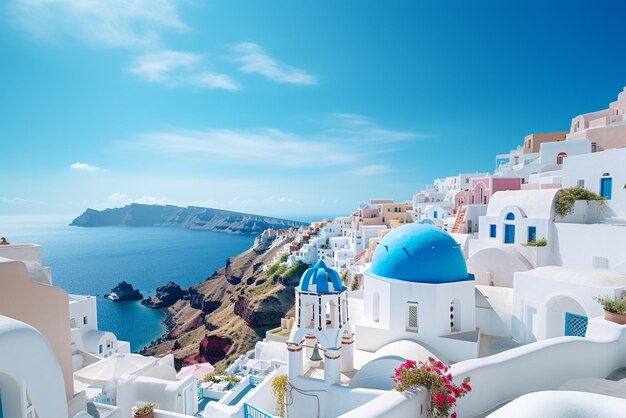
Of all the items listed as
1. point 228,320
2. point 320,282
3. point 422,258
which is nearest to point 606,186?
point 422,258

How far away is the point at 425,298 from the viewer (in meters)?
10.7

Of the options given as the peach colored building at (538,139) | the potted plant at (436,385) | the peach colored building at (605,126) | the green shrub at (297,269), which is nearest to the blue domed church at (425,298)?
Answer: the potted plant at (436,385)

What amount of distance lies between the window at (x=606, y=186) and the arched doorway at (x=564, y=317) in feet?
26.2

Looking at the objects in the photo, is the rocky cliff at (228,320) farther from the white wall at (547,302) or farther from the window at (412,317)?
the white wall at (547,302)

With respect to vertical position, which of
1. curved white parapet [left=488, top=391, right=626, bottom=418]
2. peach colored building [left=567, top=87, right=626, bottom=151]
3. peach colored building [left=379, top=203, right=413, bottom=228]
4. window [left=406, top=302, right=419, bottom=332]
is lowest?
window [left=406, top=302, right=419, bottom=332]

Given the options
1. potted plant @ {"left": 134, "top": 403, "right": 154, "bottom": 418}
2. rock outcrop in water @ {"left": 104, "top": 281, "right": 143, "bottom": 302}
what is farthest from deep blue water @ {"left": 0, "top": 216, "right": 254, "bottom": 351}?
potted plant @ {"left": 134, "top": 403, "right": 154, "bottom": 418}

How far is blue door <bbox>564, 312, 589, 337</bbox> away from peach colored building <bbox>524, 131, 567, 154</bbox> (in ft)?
108

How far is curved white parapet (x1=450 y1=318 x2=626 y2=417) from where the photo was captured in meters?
5.32

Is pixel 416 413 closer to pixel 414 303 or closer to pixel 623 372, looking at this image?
pixel 623 372

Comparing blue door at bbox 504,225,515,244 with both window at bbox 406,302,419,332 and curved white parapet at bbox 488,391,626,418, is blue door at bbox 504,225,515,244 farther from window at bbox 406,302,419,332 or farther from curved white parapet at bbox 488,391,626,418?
curved white parapet at bbox 488,391,626,418

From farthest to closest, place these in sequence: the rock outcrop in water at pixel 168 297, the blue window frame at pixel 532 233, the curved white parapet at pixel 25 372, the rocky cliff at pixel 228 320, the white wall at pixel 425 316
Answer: the rock outcrop in water at pixel 168 297
the rocky cliff at pixel 228 320
the blue window frame at pixel 532 233
the white wall at pixel 425 316
the curved white parapet at pixel 25 372

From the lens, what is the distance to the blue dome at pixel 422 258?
1089 centimetres

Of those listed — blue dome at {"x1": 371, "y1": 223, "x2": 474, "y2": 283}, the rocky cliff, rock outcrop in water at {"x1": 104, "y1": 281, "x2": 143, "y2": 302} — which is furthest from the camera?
rock outcrop in water at {"x1": 104, "y1": 281, "x2": 143, "y2": 302}

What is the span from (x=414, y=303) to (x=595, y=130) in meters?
22.1
